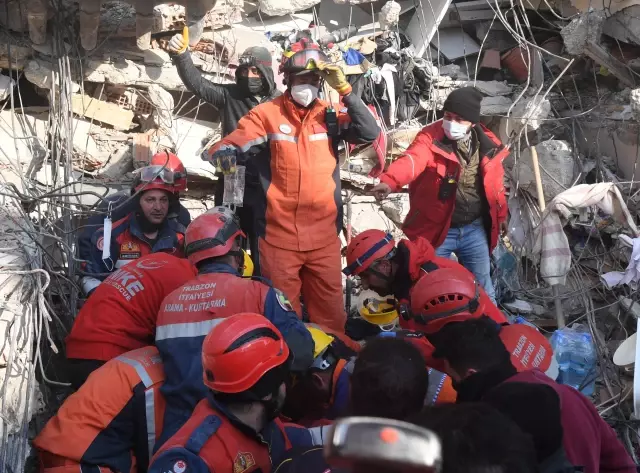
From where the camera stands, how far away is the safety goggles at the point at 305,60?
4.49 metres

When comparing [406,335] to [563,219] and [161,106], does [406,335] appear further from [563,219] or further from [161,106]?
[161,106]

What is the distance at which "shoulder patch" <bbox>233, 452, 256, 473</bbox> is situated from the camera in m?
2.26

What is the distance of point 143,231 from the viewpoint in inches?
191

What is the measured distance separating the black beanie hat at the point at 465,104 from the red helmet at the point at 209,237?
6.73 feet

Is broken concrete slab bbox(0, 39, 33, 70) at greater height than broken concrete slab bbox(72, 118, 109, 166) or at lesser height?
greater

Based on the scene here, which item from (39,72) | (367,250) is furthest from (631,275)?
(39,72)

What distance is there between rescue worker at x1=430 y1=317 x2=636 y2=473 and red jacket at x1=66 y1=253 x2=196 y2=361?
1.40 meters

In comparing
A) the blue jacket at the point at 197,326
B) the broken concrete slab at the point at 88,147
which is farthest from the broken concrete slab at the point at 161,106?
the blue jacket at the point at 197,326

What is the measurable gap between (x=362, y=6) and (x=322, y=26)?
67 cm

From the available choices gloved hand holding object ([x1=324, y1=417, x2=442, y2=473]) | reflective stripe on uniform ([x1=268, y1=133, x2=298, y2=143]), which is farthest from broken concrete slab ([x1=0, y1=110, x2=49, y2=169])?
gloved hand holding object ([x1=324, y1=417, x2=442, y2=473])

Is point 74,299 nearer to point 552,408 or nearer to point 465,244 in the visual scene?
point 465,244

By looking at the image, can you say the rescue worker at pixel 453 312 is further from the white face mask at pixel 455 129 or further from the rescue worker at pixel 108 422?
the white face mask at pixel 455 129

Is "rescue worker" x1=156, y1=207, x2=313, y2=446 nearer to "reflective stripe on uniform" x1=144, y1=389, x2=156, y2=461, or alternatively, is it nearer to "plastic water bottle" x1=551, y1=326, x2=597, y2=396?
"reflective stripe on uniform" x1=144, y1=389, x2=156, y2=461

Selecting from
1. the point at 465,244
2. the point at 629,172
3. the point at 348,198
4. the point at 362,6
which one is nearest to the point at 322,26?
the point at 362,6
